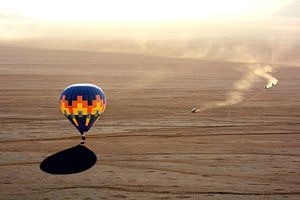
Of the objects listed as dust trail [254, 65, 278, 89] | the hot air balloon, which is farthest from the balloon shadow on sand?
dust trail [254, 65, 278, 89]

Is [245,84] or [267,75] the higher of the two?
[267,75]

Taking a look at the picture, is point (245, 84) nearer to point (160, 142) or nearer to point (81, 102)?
point (160, 142)

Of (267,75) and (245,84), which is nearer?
(245,84)

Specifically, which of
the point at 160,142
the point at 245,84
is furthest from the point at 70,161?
the point at 245,84

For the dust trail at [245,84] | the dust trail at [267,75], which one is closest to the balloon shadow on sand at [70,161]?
the dust trail at [245,84]

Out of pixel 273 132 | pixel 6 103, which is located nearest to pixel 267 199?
pixel 273 132

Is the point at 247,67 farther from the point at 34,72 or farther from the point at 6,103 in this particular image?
the point at 6,103
